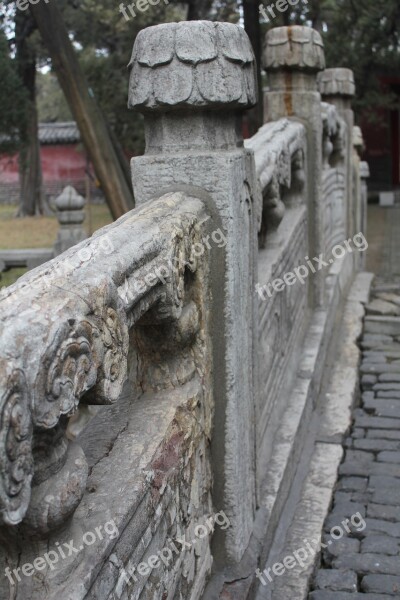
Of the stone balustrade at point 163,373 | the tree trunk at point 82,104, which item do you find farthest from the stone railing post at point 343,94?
the stone balustrade at point 163,373

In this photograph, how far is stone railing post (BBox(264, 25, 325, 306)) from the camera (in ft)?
14.4

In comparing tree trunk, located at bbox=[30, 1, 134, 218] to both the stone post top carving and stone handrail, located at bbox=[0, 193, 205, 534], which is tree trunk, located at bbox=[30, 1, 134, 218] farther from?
stone handrail, located at bbox=[0, 193, 205, 534]

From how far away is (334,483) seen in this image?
334 centimetres

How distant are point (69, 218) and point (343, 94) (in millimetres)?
4247

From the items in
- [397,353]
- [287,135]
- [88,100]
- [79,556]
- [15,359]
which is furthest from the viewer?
[88,100]

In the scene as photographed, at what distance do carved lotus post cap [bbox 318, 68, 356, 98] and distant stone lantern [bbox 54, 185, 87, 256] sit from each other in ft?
13.0

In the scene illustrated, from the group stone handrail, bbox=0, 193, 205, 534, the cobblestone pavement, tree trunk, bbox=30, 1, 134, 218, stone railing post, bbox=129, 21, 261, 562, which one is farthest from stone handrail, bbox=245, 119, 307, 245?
tree trunk, bbox=30, 1, 134, 218

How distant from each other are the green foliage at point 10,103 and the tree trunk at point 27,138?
0.50ft

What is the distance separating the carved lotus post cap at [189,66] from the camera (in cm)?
201

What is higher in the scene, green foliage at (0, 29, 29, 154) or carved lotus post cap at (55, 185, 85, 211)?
green foliage at (0, 29, 29, 154)

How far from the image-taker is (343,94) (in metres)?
6.54

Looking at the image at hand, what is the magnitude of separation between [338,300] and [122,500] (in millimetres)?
4221

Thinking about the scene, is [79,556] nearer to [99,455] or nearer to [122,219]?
[99,455]

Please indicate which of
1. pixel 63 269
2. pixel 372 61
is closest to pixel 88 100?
pixel 63 269
